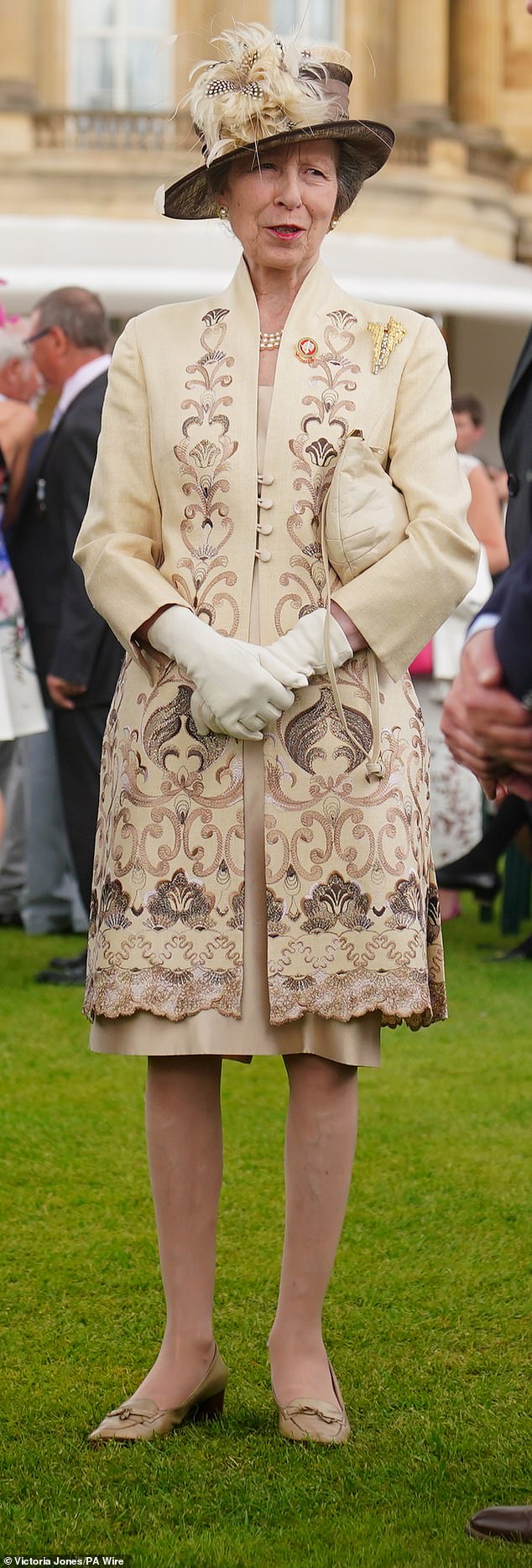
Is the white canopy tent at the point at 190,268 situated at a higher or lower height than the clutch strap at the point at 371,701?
higher

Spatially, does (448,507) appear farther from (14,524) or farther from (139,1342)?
(14,524)

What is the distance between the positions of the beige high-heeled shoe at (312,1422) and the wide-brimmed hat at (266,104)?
1754 millimetres

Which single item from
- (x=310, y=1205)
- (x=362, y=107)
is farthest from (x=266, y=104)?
(x=362, y=107)

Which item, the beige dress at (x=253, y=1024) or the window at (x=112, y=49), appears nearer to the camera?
the beige dress at (x=253, y=1024)

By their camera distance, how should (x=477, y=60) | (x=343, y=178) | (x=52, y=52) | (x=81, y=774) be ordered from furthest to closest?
(x=477, y=60)
(x=52, y=52)
(x=81, y=774)
(x=343, y=178)

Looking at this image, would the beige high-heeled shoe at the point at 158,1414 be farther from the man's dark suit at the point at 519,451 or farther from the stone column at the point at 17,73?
the stone column at the point at 17,73

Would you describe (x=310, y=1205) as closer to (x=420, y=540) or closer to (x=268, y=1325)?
(x=268, y=1325)

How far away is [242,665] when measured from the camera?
2.78 meters

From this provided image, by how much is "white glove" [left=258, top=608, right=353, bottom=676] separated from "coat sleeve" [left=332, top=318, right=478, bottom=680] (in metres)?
0.04

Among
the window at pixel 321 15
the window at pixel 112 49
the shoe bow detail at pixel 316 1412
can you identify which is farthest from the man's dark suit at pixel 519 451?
the window at pixel 112 49

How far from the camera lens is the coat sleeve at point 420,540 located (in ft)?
9.41

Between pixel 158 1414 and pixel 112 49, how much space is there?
2598cm

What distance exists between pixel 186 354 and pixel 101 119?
23.6 meters

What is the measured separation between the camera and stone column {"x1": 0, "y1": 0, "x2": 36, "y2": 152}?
25.4 m
